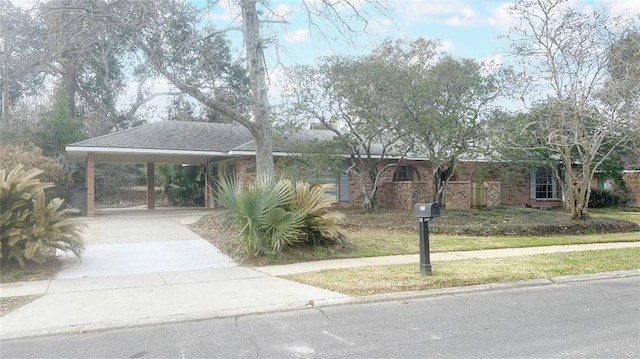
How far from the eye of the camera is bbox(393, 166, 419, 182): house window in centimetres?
2498

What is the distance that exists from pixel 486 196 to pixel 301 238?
14.9m

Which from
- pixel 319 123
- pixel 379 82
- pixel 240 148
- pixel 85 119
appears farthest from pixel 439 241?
pixel 85 119

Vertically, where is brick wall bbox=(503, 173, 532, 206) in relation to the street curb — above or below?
above

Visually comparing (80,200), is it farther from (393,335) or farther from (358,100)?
(393,335)

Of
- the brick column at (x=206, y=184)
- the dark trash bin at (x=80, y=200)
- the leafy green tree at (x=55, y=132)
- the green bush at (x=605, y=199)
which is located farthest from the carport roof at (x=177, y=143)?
the green bush at (x=605, y=199)

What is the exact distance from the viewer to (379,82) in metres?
17.4

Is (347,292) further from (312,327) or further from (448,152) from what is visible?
(448,152)

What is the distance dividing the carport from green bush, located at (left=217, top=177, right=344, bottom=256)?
10.0 meters

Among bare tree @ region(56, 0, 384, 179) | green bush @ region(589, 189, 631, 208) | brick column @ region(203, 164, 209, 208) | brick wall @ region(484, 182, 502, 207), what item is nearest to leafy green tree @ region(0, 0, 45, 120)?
bare tree @ region(56, 0, 384, 179)

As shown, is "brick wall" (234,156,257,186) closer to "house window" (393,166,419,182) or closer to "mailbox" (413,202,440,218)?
"house window" (393,166,419,182)

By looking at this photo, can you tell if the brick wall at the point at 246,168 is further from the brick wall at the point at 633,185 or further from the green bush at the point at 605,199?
the brick wall at the point at 633,185

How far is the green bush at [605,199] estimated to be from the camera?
29.1m

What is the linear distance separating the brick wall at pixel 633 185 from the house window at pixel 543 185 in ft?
15.9

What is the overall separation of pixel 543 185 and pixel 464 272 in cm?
2194
